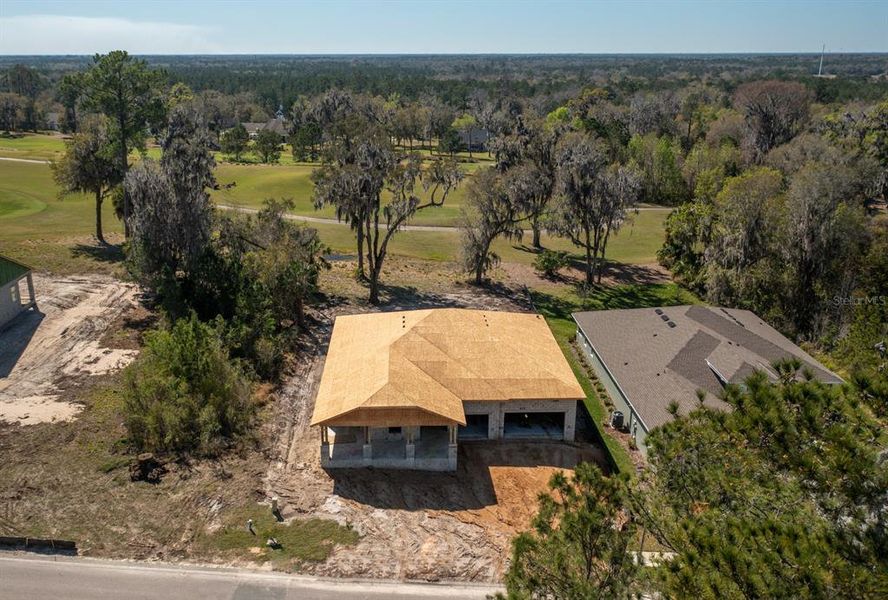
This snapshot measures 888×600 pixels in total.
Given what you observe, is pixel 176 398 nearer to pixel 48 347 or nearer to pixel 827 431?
pixel 48 347

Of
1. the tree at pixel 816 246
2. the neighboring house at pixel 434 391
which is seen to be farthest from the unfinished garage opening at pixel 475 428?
the tree at pixel 816 246

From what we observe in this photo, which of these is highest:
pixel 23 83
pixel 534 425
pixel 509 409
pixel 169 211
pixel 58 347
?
pixel 23 83

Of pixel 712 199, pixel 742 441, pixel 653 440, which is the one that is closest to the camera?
pixel 742 441

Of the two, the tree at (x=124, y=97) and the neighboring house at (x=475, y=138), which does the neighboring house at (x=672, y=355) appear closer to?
the tree at (x=124, y=97)

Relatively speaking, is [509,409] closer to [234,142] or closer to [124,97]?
[124,97]

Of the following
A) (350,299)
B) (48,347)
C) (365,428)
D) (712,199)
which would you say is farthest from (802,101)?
(48,347)

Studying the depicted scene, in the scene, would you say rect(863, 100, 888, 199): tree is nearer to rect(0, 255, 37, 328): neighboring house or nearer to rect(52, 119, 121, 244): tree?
rect(52, 119, 121, 244): tree

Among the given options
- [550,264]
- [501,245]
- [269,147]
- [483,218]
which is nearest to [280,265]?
[483,218]
